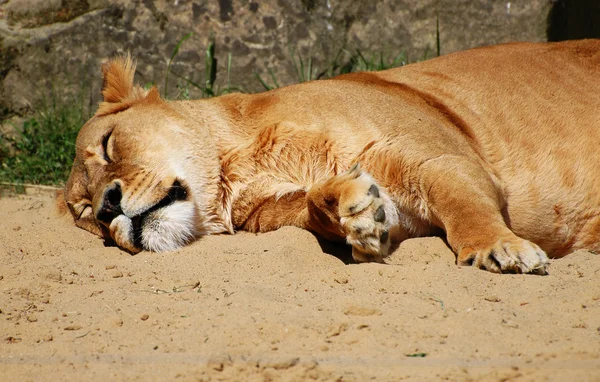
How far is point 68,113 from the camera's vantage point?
6266 millimetres

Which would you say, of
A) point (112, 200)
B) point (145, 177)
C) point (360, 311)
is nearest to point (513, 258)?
point (360, 311)

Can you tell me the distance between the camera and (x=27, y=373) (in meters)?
2.54

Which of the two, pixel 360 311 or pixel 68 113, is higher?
pixel 360 311

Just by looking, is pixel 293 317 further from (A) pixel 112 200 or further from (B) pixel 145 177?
(A) pixel 112 200

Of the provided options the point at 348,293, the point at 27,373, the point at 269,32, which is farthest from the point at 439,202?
the point at 269,32

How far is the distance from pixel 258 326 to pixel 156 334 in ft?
1.23

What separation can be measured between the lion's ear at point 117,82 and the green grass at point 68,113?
1.45 metres

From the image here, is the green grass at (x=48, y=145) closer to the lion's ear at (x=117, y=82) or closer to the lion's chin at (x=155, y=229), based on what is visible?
the lion's ear at (x=117, y=82)

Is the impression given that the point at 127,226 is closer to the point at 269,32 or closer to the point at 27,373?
the point at 27,373

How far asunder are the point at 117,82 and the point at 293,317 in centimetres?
237

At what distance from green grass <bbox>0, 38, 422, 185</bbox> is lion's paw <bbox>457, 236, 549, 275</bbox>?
2982 millimetres

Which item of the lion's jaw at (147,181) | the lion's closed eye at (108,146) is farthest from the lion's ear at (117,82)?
the lion's closed eye at (108,146)

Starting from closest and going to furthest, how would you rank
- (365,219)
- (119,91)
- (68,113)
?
(365,219) → (119,91) → (68,113)

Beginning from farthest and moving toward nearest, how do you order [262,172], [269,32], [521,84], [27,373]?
1. [269,32]
2. [521,84]
3. [262,172]
4. [27,373]
